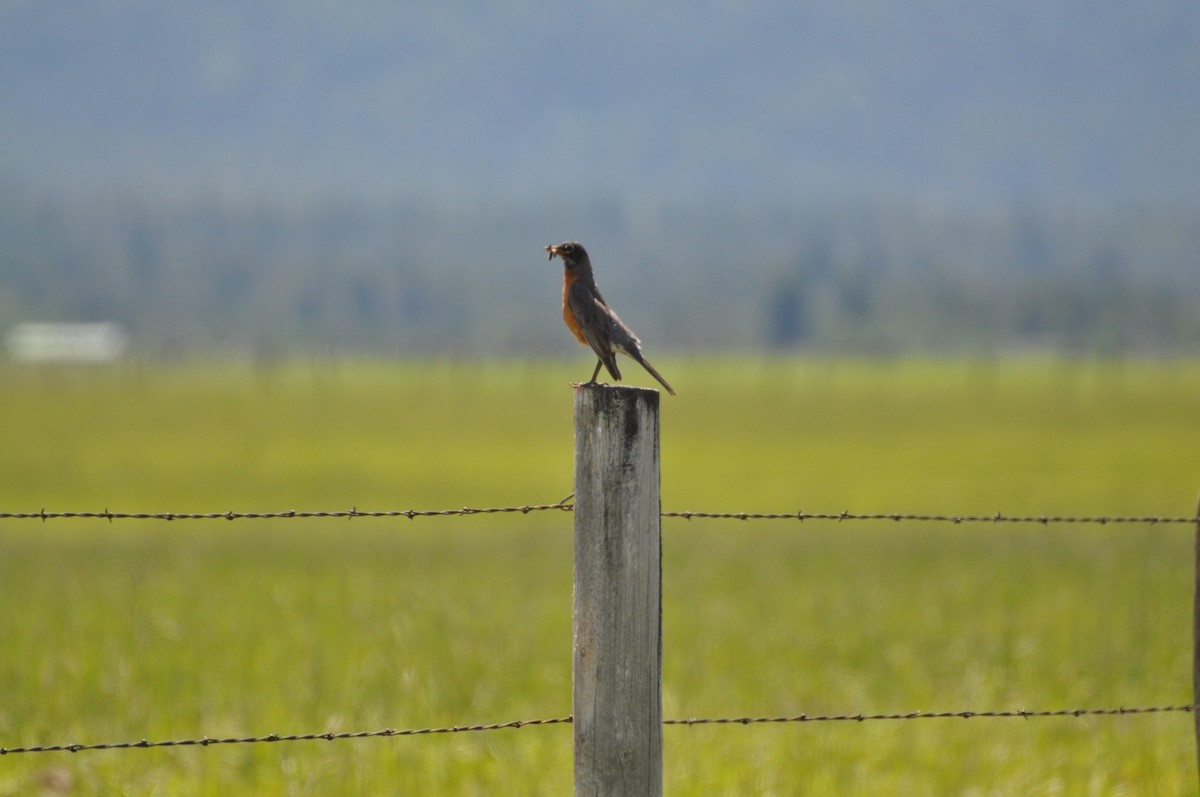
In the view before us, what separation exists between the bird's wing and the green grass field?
319cm

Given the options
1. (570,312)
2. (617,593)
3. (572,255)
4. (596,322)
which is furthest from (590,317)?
(617,593)

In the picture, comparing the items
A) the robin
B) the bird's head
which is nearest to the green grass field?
the robin

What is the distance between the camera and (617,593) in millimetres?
4730

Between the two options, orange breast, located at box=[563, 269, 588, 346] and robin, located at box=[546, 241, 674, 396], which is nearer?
robin, located at box=[546, 241, 674, 396]

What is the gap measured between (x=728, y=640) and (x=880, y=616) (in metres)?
2.24

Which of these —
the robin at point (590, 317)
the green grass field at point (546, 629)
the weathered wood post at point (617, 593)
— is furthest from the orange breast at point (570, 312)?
the green grass field at point (546, 629)

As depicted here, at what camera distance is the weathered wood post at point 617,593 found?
4.69 meters

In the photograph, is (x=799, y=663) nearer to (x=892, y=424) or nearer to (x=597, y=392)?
(x=597, y=392)

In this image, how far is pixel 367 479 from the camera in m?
36.1

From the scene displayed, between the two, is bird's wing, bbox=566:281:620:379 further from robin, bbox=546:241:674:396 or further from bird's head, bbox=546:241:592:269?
bird's head, bbox=546:241:592:269

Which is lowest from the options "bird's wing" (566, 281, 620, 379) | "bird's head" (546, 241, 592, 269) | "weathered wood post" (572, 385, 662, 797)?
"weathered wood post" (572, 385, 662, 797)

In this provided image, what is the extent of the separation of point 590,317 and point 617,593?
1.59 metres

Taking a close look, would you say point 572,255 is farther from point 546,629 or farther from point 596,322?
point 546,629

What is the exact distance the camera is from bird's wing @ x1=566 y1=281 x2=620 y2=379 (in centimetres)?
592
